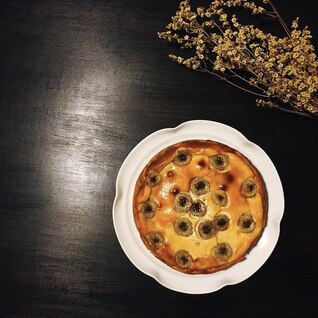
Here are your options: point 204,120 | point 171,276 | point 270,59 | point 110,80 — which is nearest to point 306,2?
point 270,59

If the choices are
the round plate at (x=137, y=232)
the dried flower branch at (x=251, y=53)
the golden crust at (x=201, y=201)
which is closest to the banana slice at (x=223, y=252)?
the golden crust at (x=201, y=201)

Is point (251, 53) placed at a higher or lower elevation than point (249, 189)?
higher

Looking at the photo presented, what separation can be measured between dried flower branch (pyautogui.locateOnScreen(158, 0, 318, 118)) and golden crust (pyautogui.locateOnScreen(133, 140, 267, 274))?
290 mm

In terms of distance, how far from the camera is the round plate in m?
2.09

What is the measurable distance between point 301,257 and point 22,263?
1.10 metres

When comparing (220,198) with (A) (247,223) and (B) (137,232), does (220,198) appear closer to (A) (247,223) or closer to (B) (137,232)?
(A) (247,223)

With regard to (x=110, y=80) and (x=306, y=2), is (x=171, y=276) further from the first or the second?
(x=306, y=2)

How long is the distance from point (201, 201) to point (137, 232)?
29 cm

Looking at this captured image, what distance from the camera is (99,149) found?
7.25ft

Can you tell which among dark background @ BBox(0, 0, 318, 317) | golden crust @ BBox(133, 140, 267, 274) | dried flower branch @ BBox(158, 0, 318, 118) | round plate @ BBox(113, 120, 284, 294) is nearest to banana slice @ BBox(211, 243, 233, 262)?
golden crust @ BBox(133, 140, 267, 274)

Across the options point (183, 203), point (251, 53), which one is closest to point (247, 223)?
point (183, 203)

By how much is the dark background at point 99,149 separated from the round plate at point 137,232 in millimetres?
69

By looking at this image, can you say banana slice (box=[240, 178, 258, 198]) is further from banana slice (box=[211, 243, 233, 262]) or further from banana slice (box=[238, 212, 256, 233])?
banana slice (box=[211, 243, 233, 262])

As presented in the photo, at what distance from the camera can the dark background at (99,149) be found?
216 cm
